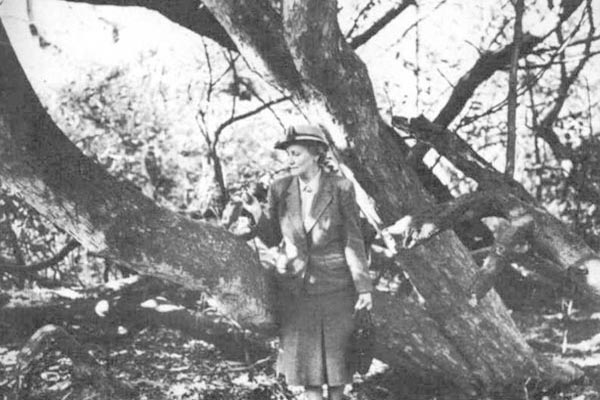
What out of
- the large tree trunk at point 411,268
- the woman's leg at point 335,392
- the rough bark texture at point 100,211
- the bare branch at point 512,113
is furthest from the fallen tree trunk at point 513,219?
the rough bark texture at point 100,211

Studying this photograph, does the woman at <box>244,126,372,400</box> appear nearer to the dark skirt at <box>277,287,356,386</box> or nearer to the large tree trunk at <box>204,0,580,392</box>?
the dark skirt at <box>277,287,356,386</box>

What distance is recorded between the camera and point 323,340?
10.9 feet

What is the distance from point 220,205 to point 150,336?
119cm

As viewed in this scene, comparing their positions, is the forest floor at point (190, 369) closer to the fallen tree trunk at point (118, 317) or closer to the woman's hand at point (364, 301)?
the fallen tree trunk at point (118, 317)

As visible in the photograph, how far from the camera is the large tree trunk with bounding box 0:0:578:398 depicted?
117 inches

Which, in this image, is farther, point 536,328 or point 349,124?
point 536,328

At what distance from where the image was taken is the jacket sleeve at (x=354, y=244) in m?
3.18

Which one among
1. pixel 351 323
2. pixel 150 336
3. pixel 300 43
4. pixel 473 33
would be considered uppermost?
pixel 473 33

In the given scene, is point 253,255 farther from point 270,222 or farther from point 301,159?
point 301,159

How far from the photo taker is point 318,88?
348 cm

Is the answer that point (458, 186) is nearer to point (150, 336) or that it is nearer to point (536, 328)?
point (536, 328)

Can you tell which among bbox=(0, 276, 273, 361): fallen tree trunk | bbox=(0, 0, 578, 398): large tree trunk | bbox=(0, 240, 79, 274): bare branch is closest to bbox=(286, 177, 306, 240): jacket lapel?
bbox=(0, 0, 578, 398): large tree trunk

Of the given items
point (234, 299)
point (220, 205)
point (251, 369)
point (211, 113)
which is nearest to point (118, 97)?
point (211, 113)

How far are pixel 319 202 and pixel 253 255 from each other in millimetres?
491
